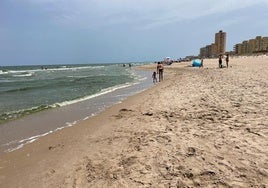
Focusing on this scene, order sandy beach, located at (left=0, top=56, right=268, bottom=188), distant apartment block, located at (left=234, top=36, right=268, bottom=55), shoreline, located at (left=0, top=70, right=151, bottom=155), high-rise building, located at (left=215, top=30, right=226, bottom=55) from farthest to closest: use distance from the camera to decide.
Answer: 1. high-rise building, located at (left=215, top=30, right=226, bottom=55)
2. distant apartment block, located at (left=234, top=36, right=268, bottom=55)
3. shoreline, located at (left=0, top=70, right=151, bottom=155)
4. sandy beach, located at (left=0, top=56, right=268, bottom=188)

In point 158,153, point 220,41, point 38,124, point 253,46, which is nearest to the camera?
point 158,153

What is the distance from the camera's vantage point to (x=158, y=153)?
5.20 m

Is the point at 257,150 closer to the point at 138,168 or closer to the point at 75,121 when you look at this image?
the point at 138,168

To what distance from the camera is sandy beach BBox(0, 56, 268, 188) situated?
4254 mm

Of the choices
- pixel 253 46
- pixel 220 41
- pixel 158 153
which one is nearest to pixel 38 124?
pixel 158 153

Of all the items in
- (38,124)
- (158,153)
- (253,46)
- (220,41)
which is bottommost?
(38,124)

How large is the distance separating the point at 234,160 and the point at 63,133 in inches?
212

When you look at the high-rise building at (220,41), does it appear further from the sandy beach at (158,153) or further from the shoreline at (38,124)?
the sandy beach at (158,153)

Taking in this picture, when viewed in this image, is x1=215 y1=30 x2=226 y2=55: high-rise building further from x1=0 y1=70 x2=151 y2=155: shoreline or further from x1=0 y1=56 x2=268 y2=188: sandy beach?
x1=0 y1=56 x2=268 y2=188: sandy beach

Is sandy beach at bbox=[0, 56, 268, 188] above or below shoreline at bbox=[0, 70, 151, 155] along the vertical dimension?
above

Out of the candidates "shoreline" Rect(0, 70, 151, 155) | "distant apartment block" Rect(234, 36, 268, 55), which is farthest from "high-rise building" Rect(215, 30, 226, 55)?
"shoreline" Rect(0, 70, 151, 155)

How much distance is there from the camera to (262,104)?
8148 millimetres

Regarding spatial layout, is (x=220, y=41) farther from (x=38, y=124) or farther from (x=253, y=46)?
(x=38, y=124)

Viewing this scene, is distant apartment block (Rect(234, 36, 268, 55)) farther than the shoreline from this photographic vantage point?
Yes
